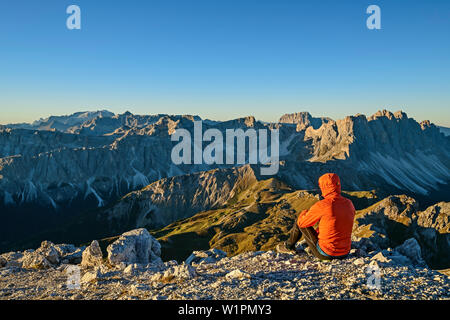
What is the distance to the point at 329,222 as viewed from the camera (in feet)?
50.4

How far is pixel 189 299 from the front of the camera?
12.6m

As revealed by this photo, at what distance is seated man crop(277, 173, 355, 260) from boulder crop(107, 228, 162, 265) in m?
16.5

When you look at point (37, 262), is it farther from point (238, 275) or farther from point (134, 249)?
Result: point (238, 275)

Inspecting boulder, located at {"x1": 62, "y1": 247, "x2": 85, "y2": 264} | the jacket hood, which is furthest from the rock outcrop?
the jacket hood

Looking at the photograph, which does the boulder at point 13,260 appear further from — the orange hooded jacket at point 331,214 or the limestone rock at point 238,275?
the orange hooded jacket at point 331,214

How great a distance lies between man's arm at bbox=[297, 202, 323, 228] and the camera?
602 inches

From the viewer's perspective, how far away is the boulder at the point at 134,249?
27469 mm

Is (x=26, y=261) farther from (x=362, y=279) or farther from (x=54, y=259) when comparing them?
(x=362, y=279)

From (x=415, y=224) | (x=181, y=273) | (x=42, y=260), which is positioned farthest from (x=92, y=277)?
(x=415, y=224)

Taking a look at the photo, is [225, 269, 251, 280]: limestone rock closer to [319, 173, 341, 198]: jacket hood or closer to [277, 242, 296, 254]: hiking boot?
[277, 242, 296, 254]: hiking boot

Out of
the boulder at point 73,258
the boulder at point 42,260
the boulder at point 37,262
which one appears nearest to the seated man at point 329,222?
the boulder at point 37,262

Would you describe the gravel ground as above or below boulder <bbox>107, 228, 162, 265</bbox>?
above

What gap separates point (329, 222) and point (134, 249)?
2104 cm
